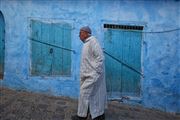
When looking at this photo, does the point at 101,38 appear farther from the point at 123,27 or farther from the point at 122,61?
the point at 122,61

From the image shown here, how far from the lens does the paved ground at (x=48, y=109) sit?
6.98m

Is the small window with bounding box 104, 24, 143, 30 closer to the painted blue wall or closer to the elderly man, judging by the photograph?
the painted blue wall

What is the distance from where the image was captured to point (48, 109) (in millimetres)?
7469

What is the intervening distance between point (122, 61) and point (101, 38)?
2.58 ft

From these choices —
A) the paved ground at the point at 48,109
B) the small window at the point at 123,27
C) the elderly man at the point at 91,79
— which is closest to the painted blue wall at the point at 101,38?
the small window at the point at 123,27

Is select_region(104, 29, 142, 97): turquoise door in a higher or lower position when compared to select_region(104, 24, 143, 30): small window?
lower

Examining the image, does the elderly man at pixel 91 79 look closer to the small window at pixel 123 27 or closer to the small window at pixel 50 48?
the small window at pixel 123 27

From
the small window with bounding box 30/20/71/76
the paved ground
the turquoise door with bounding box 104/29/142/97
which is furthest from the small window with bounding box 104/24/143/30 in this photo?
the paved ground

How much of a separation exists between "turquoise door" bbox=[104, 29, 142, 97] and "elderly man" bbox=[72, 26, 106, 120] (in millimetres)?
2192

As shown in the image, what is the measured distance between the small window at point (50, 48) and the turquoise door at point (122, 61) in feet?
3.38

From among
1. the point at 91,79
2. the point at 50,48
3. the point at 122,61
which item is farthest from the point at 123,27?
the point at 91,79

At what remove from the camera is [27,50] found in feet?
28.3

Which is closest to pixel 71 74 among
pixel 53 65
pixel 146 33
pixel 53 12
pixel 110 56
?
pixel 53 65

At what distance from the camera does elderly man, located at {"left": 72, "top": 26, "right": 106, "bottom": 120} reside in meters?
6.07
